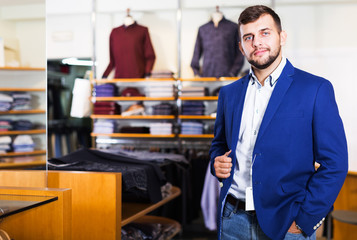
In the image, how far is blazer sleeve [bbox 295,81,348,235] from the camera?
1.72m

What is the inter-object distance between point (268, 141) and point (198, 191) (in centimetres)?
379

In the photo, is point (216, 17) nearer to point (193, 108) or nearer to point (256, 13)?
point (193, 108)

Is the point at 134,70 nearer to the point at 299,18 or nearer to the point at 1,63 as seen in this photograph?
the point at 299,18

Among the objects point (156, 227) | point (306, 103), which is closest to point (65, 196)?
point (306, 103)

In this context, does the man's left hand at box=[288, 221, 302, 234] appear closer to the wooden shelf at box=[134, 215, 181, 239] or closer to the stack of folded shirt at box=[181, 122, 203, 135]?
the wooden shelf at box=[134, 215, 181, 239]

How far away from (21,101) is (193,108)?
3.52m

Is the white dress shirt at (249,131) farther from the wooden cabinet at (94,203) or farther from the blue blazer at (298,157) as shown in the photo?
the wooden cabinet at (94,203)

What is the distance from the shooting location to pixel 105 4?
6.36m

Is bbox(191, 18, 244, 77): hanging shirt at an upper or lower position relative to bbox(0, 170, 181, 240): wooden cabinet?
upper

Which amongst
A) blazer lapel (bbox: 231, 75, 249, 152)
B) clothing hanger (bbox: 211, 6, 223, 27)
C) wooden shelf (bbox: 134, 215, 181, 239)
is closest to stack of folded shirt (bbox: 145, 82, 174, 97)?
clothing hanger (bbox: 211, 6, 223, 27)

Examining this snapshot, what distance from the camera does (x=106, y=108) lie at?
5.94 meters

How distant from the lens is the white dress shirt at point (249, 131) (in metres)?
1.89

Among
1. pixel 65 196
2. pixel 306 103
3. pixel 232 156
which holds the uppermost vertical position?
pixel 306 103

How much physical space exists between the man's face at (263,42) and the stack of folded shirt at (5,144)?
128 centimetres
